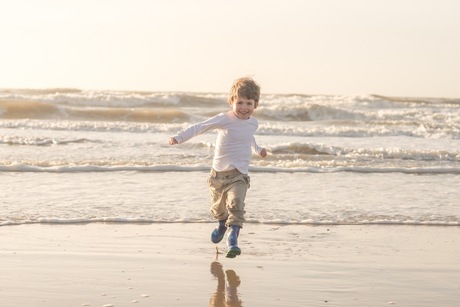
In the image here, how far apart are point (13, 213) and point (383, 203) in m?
3.79

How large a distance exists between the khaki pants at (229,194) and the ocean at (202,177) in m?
1.30

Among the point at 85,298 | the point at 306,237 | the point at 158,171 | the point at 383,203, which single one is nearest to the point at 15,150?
the point at 158,171

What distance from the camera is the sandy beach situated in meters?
5.16

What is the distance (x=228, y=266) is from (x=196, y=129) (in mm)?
1021

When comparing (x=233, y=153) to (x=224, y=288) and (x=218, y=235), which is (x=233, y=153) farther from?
(x=224, y=288)

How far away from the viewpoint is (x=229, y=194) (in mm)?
→ 6562

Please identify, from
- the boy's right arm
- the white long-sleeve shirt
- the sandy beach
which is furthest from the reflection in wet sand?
the boy's right arm

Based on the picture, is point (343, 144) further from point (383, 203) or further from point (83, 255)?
point (83, 255)

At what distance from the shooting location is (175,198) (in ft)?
30.4

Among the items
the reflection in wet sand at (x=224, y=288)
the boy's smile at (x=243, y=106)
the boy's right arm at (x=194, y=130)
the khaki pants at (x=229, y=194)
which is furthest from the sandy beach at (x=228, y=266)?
the boy's smile at (x=243, y=106)

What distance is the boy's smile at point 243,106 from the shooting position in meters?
6.47

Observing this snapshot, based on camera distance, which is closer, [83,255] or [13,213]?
[83,255]

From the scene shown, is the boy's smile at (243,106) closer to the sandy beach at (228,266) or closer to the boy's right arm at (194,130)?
the boy's right arm at (194,130)

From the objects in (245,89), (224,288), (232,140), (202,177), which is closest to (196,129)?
(232,140)
